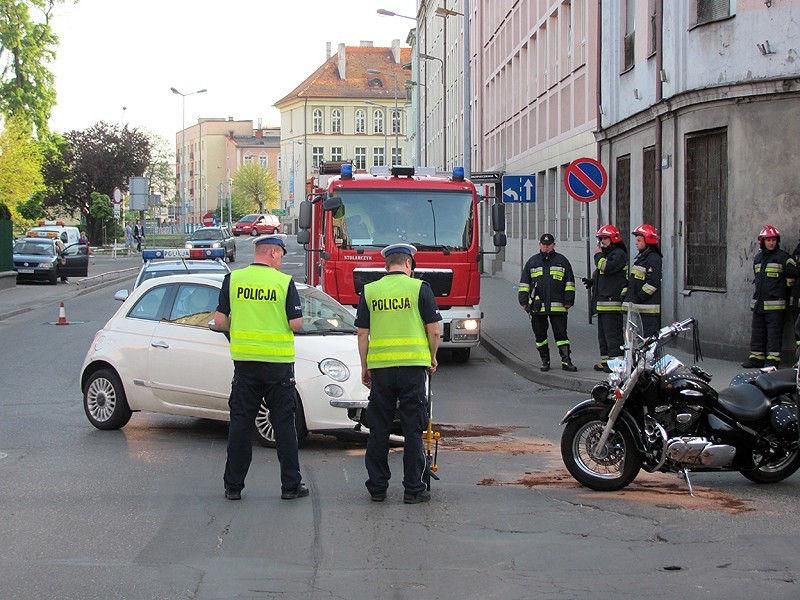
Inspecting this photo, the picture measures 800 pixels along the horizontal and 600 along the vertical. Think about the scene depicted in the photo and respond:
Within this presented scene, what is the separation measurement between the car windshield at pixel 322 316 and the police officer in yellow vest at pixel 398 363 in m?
2.52

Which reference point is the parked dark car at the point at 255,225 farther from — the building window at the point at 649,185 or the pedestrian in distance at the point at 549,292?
the pedestrian in distance at the point at 549,292

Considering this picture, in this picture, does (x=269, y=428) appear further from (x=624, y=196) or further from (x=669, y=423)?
(x=624, y=196)

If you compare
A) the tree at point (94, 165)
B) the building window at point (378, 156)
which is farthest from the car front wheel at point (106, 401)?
the building window at point (378, 156)

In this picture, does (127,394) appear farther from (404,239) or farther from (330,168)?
(330,168)

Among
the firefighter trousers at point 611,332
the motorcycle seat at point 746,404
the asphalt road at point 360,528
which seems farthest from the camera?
the firefighter trousers at point 611,332

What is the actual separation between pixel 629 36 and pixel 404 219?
803cm

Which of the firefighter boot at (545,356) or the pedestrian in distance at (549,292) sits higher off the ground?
the pedestrian in distance at (549,292)

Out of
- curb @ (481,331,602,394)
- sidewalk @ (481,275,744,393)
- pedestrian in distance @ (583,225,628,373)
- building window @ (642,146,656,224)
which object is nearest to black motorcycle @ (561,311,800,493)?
sidewalk @ (481,275,744,393)

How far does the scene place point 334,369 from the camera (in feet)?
32.0

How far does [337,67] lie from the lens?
122m

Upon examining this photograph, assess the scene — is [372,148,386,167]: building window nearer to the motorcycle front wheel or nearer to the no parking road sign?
the no parking road sign

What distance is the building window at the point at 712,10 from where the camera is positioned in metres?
16.6

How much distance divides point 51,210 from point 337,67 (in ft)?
157

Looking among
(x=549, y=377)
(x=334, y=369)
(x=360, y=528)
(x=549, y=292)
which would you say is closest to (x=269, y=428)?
(x=334, y=369)
